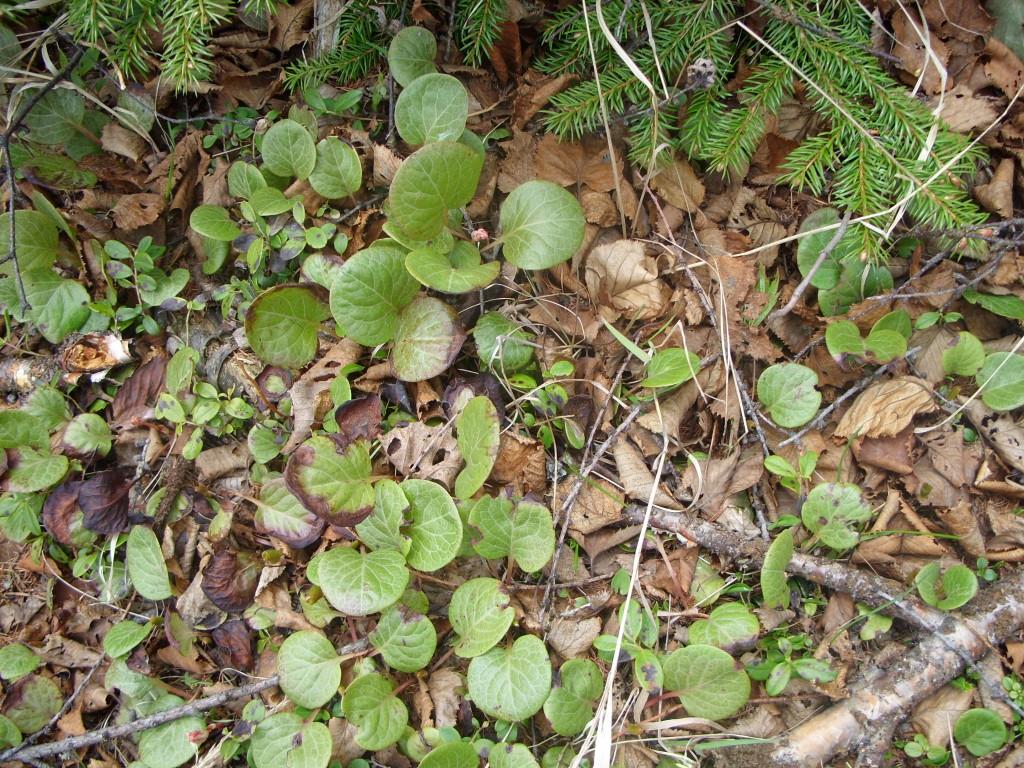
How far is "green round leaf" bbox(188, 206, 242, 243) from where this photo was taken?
210 cm

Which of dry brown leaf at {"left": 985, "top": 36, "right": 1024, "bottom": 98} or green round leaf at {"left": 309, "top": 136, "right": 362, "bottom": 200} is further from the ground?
dry brown leaf at {"left": 985, "top": 36, "right": 1024, "bottom": 98}

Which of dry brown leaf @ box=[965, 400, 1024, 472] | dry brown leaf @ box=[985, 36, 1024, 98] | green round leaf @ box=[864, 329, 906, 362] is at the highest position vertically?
dry brown leaf @ box=[985, 36, 1024, 98]

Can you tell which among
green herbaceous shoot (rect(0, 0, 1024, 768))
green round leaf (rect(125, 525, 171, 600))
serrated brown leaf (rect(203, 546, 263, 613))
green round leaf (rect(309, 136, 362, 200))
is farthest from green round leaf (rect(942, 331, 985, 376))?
green round leaf (rect(125, 525, 171, 600))

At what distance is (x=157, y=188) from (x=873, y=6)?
2.34m

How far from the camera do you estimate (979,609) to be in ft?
6.15

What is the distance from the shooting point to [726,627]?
1826 millimetres

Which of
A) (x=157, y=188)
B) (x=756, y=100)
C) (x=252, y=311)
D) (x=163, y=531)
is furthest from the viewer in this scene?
(x=157, y=188)

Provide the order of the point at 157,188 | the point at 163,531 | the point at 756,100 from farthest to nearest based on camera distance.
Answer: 1. the point at 157,188
2. the point at 163,531
3. the point at 756,100

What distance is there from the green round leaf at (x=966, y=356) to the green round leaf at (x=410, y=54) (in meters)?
1.82

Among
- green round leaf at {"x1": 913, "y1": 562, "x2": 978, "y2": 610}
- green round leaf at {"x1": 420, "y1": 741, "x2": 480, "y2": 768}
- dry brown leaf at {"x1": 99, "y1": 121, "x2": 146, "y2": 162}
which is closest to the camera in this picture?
green round leaf at {"x1": 420, "y1": 741, "x2": 480, "y2": 768}

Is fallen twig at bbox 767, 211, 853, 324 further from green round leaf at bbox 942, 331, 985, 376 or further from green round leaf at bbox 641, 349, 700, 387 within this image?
green round leaf at bbox 942, 331, 985, 376

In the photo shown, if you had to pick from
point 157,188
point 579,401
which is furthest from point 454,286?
point 157,188

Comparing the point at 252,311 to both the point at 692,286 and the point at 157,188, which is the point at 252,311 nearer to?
the point at 157,188

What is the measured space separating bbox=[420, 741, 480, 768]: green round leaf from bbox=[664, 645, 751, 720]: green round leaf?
1.88 ft
